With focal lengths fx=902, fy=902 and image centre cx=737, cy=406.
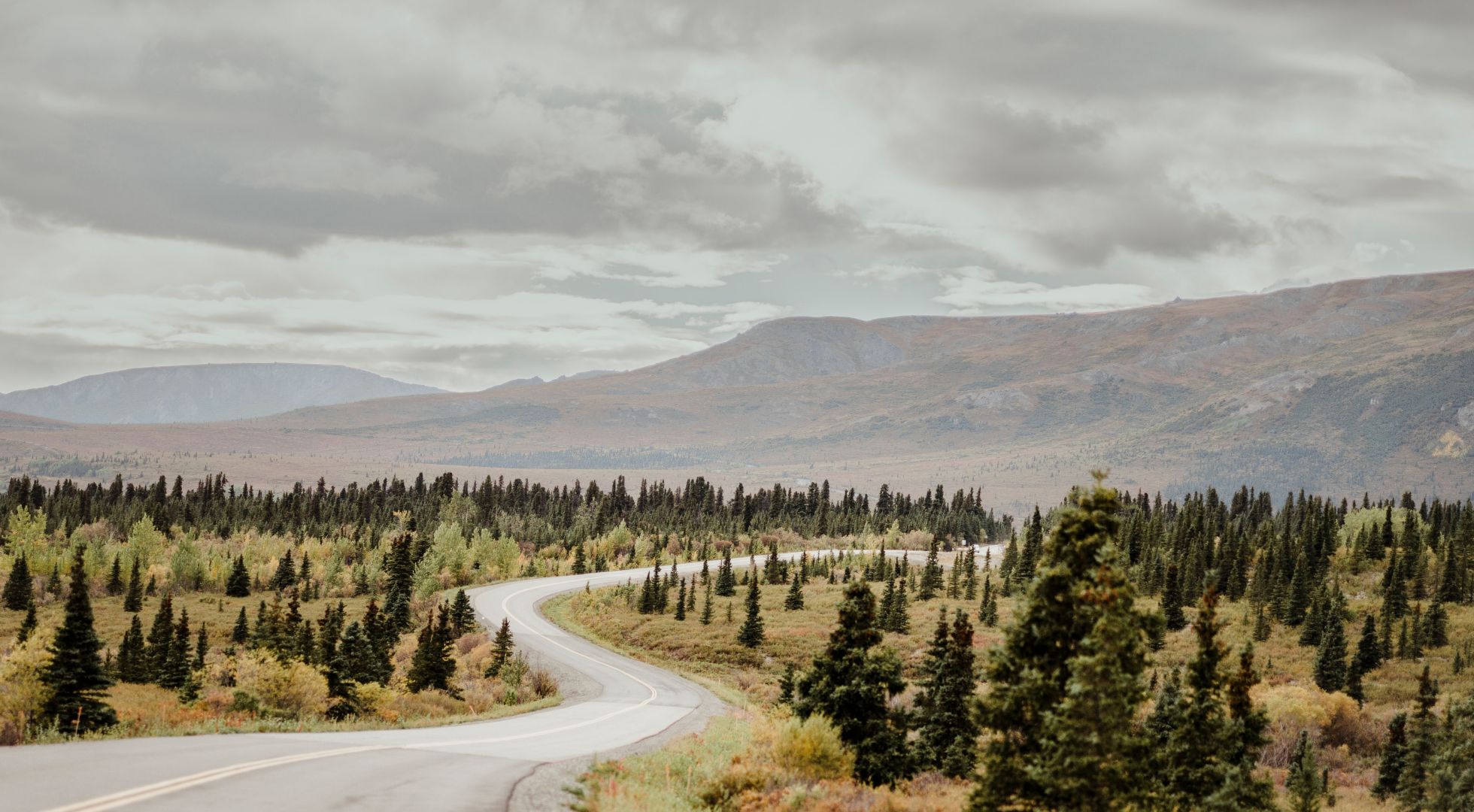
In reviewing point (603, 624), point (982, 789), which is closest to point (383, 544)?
point (603, 624)

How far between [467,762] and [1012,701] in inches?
559

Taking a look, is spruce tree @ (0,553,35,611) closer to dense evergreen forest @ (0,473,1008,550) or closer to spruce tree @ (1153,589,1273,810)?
dense evergreen forest @ (0,473,1008,550)

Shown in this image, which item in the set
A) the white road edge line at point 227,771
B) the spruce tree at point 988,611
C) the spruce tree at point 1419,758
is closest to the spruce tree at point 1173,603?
the spruce tree at point 988,611

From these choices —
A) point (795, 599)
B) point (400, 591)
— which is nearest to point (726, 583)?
point (795, 599)

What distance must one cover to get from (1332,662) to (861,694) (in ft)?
180

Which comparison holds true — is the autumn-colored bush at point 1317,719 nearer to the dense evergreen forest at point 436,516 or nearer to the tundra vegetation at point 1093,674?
the tundra vegetation at point 1093,674

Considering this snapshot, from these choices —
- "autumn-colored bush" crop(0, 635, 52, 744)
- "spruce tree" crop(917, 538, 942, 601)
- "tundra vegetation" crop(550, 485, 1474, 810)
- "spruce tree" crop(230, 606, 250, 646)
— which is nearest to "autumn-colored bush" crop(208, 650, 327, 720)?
"autumn-colored bush" crop(0, 635, 52, 744)

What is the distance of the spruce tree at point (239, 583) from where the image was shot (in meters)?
102

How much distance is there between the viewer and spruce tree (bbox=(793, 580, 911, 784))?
25.3m

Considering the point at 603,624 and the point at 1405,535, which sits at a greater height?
the point at 1405,535

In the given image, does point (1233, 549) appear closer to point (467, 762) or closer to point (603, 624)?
point (603, 624)

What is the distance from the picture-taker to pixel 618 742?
30.8 m

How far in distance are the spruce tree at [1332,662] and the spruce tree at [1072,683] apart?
186ft

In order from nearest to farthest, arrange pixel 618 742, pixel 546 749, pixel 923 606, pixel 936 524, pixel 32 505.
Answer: pixel 546 749 → pixel 618 742 → pixel 923 606 → pixel 32 505 → pixel 936 524
